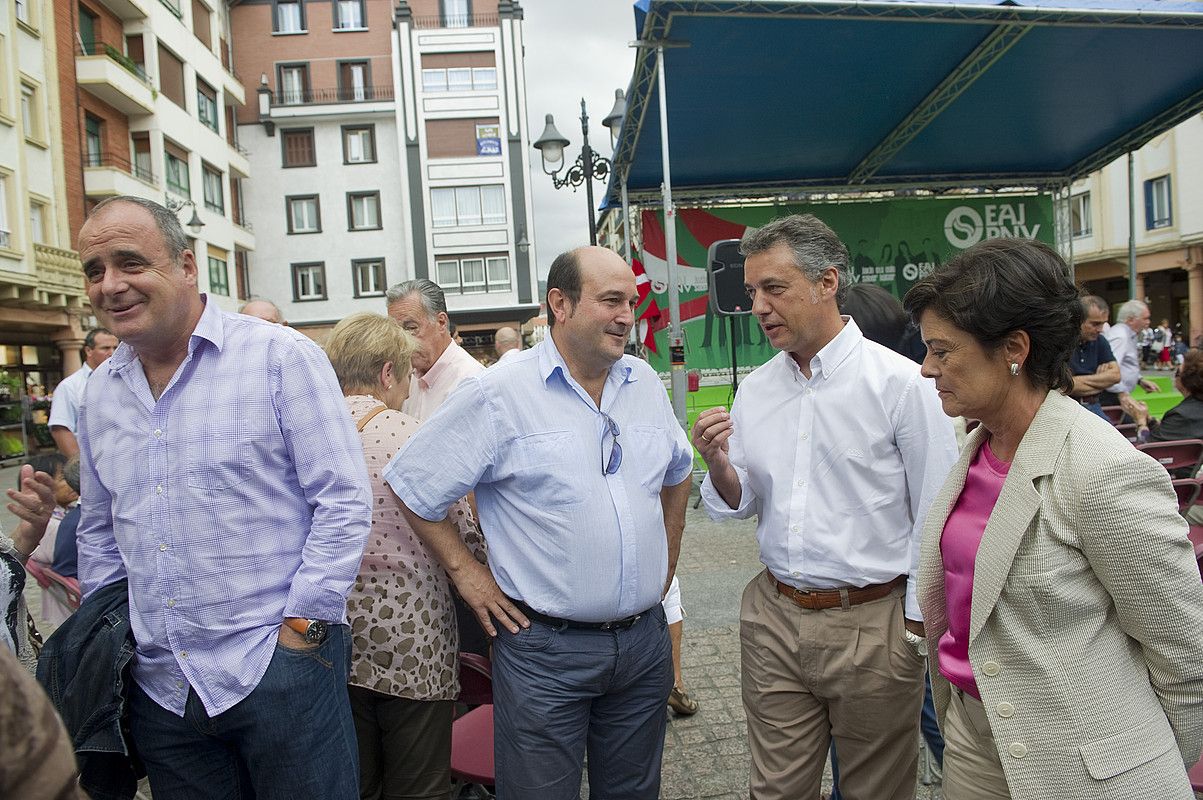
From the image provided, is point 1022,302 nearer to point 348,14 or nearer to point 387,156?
point 387,156

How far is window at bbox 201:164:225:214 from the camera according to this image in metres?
30.2

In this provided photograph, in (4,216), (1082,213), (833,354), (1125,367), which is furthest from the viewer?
(1082,213)

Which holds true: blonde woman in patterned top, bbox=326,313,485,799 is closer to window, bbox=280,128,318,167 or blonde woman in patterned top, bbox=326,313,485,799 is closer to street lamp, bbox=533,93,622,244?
street lamp, bbox=533,93,622,244

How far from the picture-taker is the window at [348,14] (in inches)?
1436

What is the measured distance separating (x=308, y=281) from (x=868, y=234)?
27.1 metres

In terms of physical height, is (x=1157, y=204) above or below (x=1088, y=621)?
above

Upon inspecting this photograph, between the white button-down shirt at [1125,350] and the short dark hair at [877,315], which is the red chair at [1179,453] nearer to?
the short dark hair at [877,315]

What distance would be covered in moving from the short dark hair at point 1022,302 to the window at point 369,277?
116 ft

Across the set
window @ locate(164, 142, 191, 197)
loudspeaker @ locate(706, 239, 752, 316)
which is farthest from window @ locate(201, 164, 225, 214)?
loudspeaker @ locate(706, 239, 752, 316)

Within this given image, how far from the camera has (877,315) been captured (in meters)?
4.24

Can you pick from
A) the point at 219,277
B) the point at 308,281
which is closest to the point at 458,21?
the point at 308,281

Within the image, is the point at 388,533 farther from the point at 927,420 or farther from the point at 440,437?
the point at 927,420

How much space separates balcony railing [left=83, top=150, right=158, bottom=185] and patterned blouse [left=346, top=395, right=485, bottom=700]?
25.5 meters

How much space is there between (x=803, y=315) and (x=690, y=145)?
9058 millimetres
